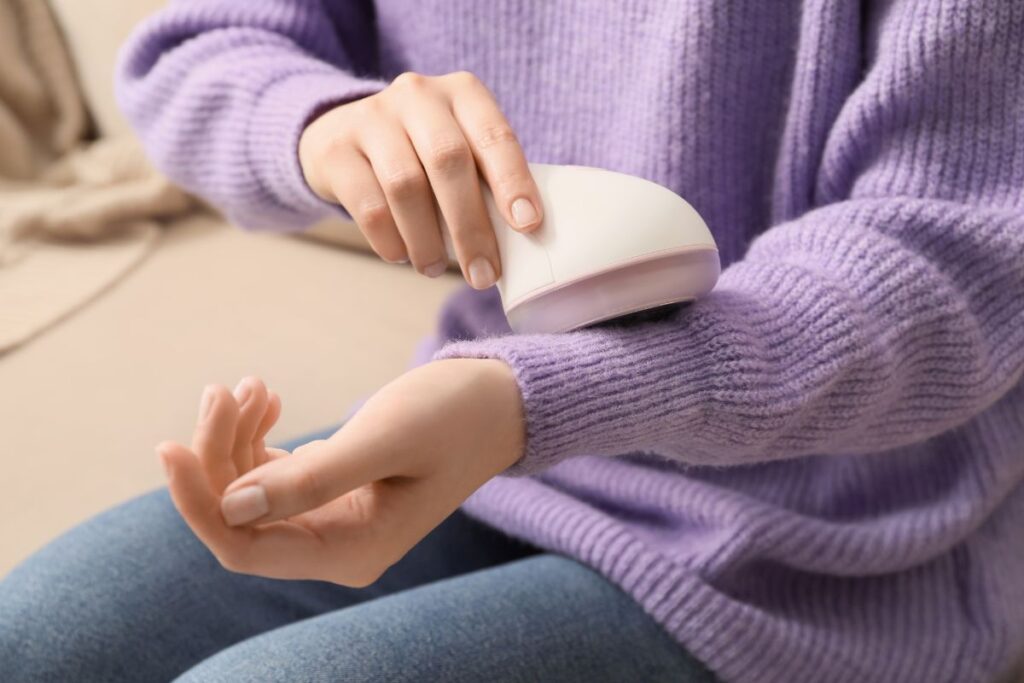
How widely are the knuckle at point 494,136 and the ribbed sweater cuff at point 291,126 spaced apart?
0.41ft

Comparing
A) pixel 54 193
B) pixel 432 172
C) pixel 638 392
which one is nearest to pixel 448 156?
pixel 432 172

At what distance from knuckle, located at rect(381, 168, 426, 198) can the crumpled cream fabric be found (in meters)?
0.63

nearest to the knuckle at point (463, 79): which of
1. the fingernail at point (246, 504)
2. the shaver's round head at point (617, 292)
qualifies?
the shaver's round head at point (617, 292)

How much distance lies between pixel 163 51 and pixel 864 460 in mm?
529

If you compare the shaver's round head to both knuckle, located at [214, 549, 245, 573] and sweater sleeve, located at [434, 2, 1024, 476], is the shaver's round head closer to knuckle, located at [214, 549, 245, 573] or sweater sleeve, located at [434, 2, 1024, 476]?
sweater sleeve, located at [434, 2, 1024, 476]

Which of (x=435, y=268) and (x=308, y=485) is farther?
(x=435, y=268)

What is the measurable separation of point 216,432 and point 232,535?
0.11ft

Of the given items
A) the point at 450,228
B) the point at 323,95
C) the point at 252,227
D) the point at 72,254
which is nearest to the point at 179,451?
the point at 450,228

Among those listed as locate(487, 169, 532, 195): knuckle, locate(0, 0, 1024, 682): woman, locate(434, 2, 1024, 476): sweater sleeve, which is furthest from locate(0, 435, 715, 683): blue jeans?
locate(487, 169, 532, 195): knuckle

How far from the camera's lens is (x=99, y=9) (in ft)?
3.46

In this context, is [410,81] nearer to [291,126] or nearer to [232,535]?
[291,126]

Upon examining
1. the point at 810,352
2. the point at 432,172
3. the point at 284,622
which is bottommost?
the point at 284,622

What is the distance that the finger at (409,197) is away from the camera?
1.24 feet

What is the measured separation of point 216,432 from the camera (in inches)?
11.9
